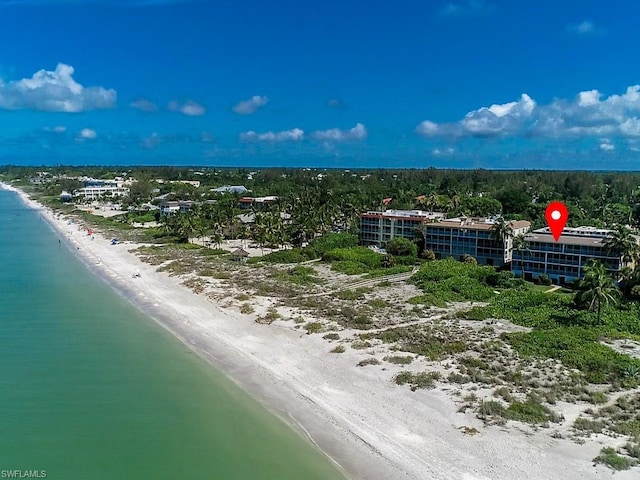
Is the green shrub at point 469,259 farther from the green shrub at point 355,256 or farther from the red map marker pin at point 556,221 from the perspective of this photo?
the green shrub at point 355,256

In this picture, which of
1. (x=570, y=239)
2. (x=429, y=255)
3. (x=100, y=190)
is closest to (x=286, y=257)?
(x=429, y=255)

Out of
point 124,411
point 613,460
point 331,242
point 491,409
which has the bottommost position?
point 124,411

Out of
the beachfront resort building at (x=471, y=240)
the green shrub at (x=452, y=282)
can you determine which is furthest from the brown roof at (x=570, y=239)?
the green shrub at (x=452, y=282)

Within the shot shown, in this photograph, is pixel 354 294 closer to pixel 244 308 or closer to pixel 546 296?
pixel 244 308

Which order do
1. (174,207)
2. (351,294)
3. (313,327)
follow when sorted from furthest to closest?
(174,207) < (351,294) < (313,327)

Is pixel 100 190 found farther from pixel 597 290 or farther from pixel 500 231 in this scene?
pixel 597 290

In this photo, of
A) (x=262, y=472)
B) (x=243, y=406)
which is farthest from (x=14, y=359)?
(x=262, y=472)
